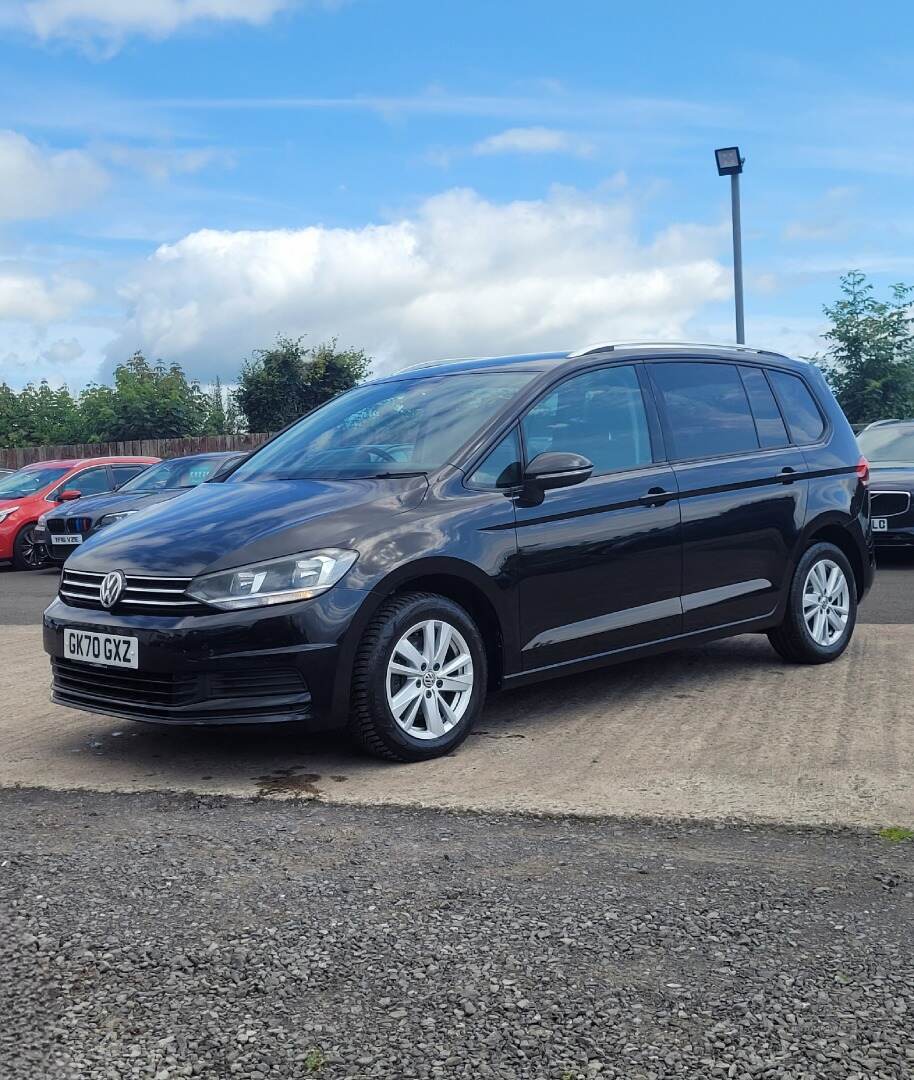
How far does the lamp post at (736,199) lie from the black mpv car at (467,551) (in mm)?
11648

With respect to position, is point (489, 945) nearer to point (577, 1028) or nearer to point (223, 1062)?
point (577, 1028)

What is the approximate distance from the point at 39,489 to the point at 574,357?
1315 centimetres

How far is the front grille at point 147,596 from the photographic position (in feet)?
17.3

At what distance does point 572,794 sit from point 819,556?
10.4 feet

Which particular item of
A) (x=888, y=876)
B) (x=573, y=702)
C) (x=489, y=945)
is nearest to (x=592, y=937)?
(x=489, y=945)

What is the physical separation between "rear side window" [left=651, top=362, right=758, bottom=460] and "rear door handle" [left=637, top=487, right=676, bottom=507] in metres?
0.27

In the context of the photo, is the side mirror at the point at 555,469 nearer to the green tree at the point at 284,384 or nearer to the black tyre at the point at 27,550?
Result: the black tyre at the point at 27,550

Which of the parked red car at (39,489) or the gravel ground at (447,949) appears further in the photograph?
the parked red car at (39,489)

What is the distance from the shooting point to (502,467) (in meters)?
6.05

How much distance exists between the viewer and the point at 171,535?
5582 mm

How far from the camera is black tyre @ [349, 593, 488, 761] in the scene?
17.6 feet

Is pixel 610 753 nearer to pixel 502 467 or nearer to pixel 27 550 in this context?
pixel 502 467

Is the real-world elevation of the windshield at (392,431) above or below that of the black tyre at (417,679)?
above

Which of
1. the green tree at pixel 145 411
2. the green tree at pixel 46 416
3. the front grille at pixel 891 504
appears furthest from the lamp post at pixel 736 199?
the green tree at pixel 46 416
